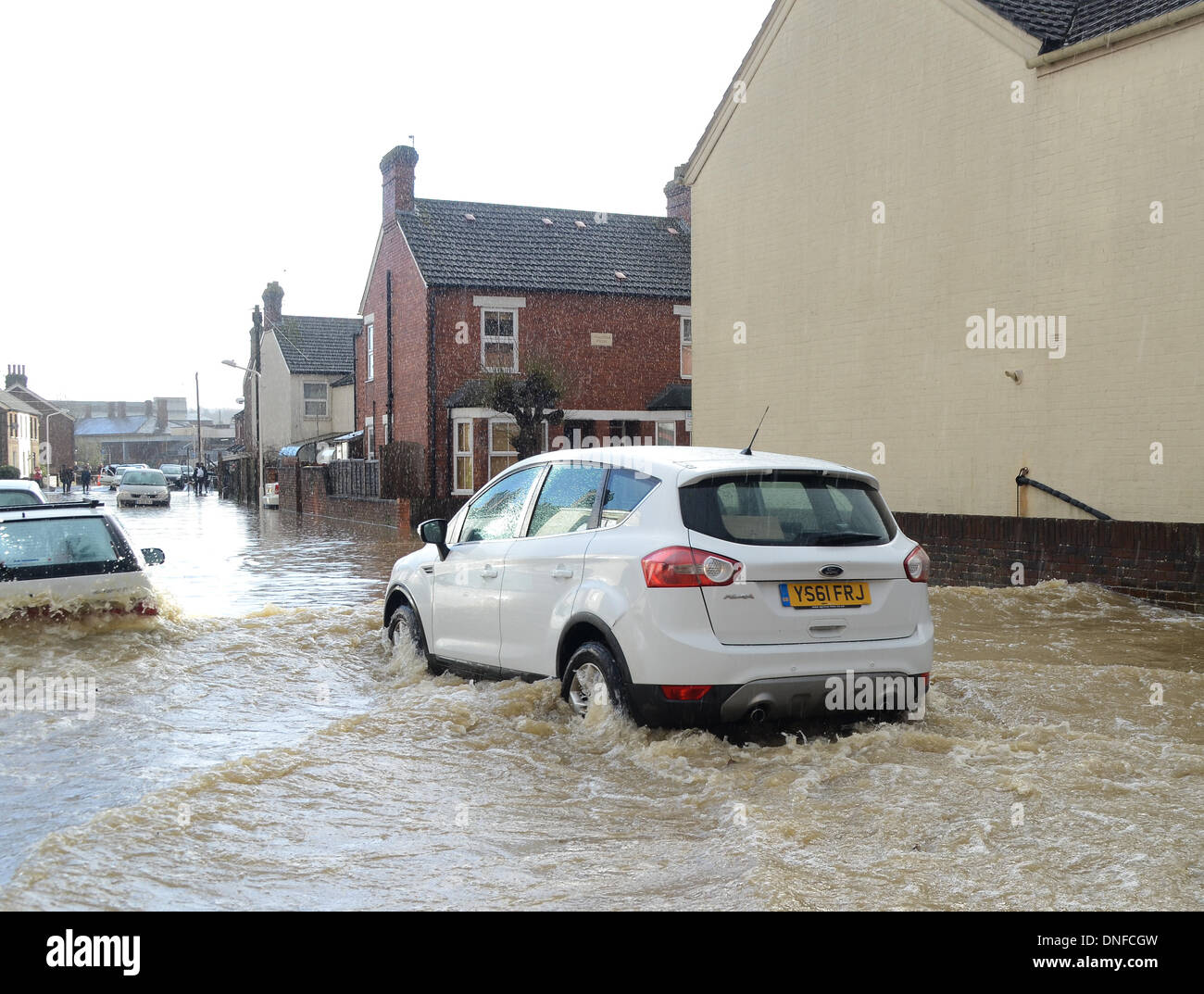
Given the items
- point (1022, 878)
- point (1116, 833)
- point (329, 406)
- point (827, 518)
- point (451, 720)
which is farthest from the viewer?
point (329, 406)

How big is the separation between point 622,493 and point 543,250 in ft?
98.7

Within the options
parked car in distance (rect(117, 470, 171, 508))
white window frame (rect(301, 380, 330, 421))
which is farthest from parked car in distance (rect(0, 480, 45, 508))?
white window frame (rect(301, 380, 330, 421))

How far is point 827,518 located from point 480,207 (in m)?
31.7

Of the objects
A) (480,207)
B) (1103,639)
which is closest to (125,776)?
(1103,639)

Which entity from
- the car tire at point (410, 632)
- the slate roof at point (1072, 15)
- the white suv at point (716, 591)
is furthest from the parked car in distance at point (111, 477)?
the white suv at point (716, 591)

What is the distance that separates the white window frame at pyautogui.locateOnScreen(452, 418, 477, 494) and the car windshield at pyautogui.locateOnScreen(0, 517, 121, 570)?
22.8 meters

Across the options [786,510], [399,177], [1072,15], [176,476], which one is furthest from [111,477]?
[786,510]

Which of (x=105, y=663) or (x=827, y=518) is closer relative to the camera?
(x=827, y=518)

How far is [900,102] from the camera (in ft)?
59.4

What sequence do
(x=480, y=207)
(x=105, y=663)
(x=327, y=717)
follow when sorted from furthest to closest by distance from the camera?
1. (x=480, y=207)
2. (x=105, y=663)
3. (x=327, y=717)

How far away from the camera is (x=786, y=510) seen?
6.59m

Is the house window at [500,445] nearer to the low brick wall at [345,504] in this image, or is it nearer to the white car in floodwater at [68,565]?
the low brick wall at [345,504]

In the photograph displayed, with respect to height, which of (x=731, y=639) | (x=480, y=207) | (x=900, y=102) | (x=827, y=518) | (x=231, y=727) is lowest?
(x=231, y=727)

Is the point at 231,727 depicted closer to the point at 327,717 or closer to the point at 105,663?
the point at 327,717
